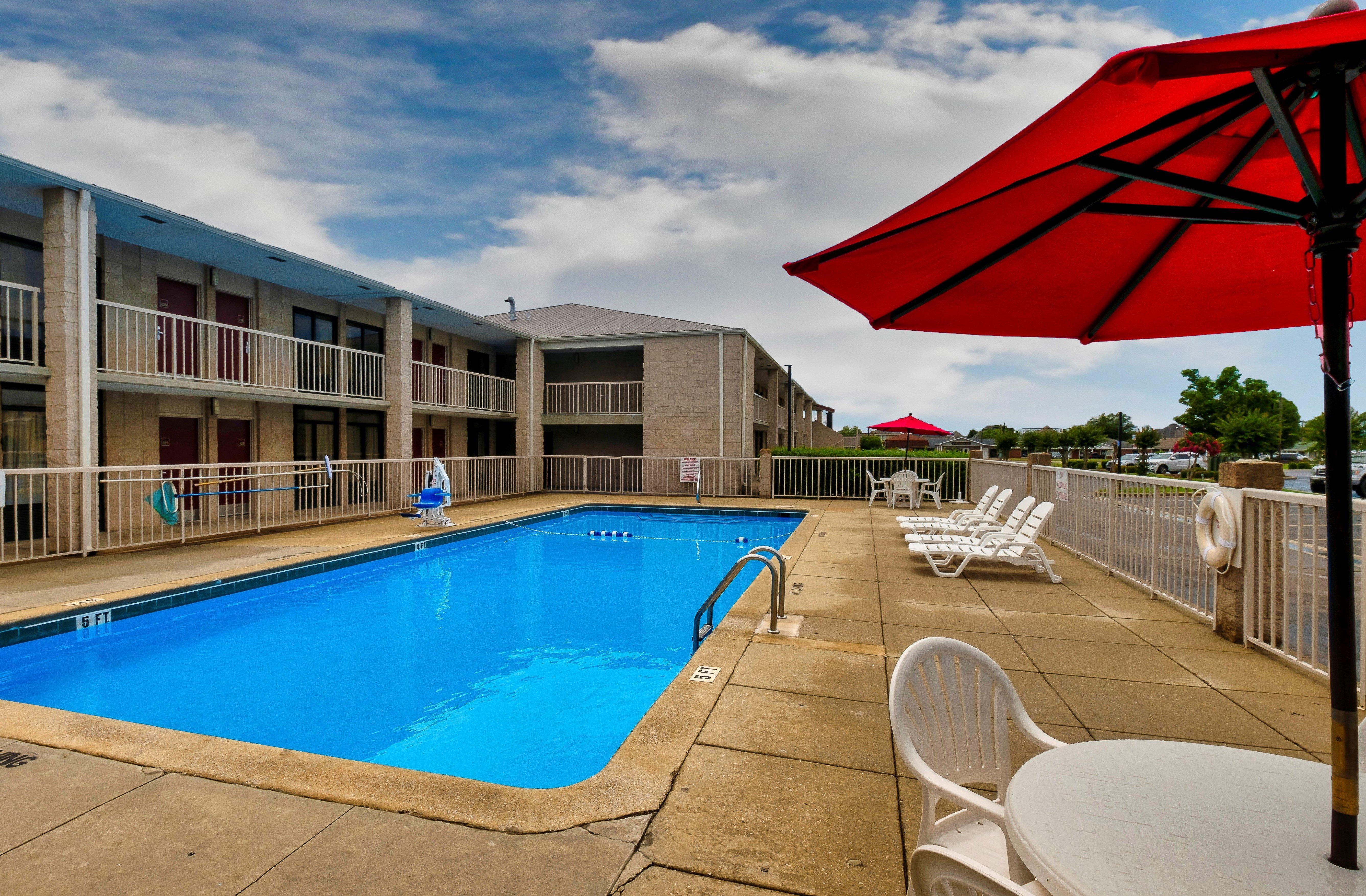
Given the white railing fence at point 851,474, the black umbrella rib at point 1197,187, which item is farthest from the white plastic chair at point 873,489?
the black umbrella rib at point 1197,187

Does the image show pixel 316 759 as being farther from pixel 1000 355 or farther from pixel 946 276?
pixel 1000 355

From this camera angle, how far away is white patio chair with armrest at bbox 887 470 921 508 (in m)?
14.1

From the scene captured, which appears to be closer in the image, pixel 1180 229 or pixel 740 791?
pixel 740 791

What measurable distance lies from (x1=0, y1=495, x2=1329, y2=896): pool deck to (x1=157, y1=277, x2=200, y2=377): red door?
6.95m

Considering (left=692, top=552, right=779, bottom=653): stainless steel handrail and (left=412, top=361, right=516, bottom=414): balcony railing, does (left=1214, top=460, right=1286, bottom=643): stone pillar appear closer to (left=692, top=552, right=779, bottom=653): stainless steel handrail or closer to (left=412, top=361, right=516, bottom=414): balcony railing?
(left=692, top=552, right=779, bottom=653): stainless steel handrail

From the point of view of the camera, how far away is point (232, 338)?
11898 mm

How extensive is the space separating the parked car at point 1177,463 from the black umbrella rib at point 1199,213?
56343 millimetres

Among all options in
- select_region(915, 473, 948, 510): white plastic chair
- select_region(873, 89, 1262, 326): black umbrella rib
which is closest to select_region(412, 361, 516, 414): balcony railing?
select_region(915, 473, 948, 510): white plastic chair

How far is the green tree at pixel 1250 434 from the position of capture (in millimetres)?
42219

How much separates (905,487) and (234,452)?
14931mm

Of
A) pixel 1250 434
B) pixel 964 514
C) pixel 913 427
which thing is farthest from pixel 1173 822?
pixel 1250 434

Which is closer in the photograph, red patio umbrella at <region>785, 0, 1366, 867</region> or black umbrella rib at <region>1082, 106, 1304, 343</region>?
red patio umbrella at <region>785, 0, 1366, 867</region>

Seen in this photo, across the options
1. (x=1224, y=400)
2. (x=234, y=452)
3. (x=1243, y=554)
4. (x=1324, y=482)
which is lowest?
(x=1243, y=554)

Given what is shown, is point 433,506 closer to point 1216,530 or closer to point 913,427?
point 1216,530
